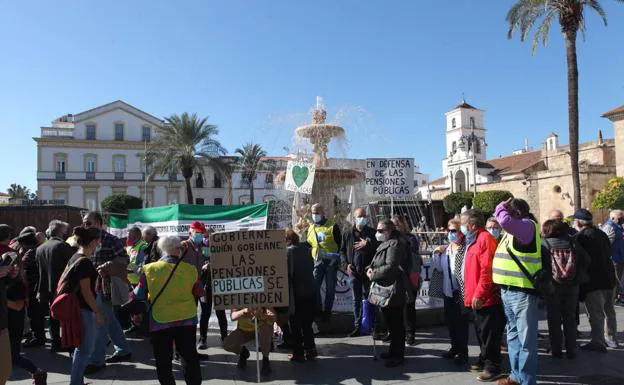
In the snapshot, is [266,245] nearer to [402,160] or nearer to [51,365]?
[51,365]

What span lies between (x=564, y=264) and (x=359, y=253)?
2.82 meters

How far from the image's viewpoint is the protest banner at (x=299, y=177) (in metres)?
11.7

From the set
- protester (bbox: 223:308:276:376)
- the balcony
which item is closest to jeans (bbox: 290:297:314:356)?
protester (bbox: 223:308:276:376)

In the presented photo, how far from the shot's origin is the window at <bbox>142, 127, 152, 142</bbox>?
64.0 metres

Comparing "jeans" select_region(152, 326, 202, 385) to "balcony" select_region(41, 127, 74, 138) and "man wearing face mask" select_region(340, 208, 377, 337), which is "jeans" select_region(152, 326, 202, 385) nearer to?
"man wearing face mask" select_region(340, 208, 377, 337)

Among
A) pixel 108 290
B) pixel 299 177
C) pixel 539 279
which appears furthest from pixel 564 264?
pixel 299 177

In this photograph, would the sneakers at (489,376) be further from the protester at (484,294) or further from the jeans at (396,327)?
the jeans at (396,327)

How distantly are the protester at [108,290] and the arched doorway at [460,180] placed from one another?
285ft

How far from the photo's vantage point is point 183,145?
4281 centimetres

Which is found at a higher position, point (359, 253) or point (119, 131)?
point (119, 131)

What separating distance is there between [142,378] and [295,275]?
7.49ft

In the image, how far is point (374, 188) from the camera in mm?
10750

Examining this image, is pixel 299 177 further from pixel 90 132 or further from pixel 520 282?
pixel 90 132

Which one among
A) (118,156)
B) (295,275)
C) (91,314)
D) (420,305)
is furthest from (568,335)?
(118,156)
